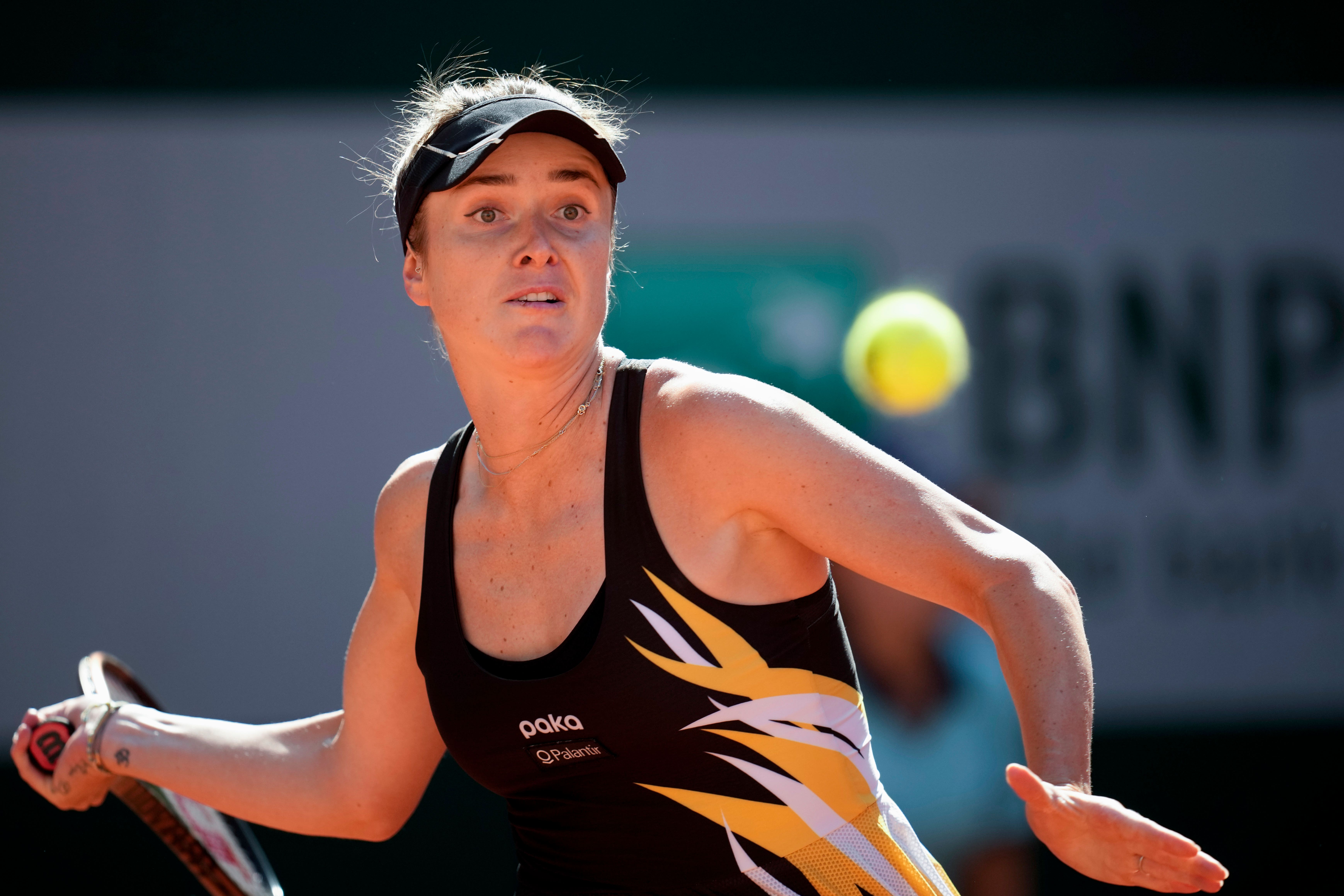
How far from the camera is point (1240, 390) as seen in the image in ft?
17.0

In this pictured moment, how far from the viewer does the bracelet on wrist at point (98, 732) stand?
7.20 ft

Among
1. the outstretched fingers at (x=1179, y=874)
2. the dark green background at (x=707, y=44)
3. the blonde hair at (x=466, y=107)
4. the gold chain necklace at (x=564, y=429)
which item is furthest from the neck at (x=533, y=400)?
the dark green background at (x=707, y=44)

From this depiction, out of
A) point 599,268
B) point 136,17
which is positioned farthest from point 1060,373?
point 136,17

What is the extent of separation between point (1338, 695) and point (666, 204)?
370 centimetres

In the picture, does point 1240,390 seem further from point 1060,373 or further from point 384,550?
point 384,550

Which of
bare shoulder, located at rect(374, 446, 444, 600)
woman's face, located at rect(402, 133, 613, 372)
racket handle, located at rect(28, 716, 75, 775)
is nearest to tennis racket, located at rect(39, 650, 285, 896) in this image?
racket handle, located at rect(28, 716, 75, 775)

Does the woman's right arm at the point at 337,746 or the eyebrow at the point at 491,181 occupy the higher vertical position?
the eyebrow at the point at 491,181

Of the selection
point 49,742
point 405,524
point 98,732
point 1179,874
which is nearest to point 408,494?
point 405,524

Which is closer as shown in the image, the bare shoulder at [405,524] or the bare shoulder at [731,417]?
the bare shoulder at [731,417]

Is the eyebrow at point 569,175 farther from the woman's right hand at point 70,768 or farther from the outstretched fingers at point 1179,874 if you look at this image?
the woman's right hand at point 70,768

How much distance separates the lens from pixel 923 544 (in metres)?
1.48

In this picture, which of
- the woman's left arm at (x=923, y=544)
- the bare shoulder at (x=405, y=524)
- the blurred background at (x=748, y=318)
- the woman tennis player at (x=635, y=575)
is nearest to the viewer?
the woman's left arm at (x=923, y=544)

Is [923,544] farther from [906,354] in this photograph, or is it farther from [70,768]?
[906,354]

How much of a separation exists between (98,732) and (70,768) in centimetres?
9
